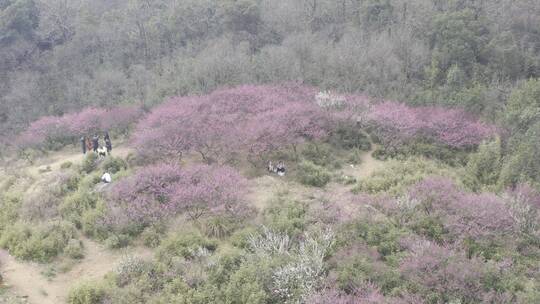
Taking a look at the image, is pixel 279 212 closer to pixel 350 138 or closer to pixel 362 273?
pixel 362 273

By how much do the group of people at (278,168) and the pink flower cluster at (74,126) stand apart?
30.6 ft

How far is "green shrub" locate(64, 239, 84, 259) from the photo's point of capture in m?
13.4

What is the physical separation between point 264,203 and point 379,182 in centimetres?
418

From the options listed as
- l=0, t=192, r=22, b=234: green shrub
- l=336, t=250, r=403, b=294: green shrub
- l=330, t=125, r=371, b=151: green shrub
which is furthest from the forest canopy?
l=336, t=250, r=403, b=294: green shrub

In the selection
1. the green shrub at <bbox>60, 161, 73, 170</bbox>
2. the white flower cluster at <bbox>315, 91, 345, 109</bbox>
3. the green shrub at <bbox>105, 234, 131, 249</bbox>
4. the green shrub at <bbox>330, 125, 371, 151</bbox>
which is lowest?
the green shrub at <bbox>330, 125, 371, 151</bbox>

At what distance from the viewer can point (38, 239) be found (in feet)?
45.2

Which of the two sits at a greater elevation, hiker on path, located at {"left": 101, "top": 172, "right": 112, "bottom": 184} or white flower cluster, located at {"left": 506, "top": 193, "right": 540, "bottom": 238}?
hiker on path, located at {"left": 101, "top": 172, "right": 112, "bottom": 184}

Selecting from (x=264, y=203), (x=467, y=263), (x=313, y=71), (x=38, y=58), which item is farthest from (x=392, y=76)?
(x=38, y=58)

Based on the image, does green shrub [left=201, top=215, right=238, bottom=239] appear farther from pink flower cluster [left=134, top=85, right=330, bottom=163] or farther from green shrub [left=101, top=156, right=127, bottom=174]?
green shrub [left=101, top=156, right=127, bottom=174]

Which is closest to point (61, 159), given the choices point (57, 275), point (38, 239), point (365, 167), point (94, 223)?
point (94, 223)

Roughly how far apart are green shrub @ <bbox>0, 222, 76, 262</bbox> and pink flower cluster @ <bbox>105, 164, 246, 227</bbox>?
1397 mm

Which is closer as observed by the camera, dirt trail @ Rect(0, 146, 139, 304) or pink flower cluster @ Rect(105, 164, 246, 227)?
dirt trail @ Rect(0, 146, 139, 304)

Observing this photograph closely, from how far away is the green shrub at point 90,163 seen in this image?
1830cm

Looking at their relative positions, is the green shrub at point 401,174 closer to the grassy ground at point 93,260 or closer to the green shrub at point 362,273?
the grassy ground at point 93,260
